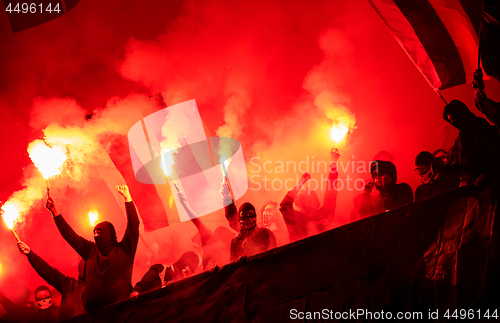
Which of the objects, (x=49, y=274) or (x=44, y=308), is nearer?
(x=49, y=274)

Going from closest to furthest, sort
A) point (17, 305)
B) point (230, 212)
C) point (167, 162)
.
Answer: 1. point (230, 212)
2. point (17, 305)
3. point (167, 162)

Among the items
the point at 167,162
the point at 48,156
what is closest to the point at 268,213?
the point at 167,162

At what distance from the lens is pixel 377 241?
8.98 ft

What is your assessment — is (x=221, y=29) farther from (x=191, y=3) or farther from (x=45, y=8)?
(x=45, y=8)

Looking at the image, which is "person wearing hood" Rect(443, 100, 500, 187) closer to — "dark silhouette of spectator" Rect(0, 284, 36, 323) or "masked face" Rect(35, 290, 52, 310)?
"masked face" Rect(35, 290, 52, 310)

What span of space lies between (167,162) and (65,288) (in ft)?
8.31

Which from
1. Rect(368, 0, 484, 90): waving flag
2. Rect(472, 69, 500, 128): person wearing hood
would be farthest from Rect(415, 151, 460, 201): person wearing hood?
Rect(368, 0, 484, 90): waving flag

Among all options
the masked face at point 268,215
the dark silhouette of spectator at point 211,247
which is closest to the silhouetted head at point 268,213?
the masked face at point 268,215

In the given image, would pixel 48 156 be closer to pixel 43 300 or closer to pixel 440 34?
pixel 43 300

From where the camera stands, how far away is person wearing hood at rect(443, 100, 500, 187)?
3012 mm

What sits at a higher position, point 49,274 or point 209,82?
point 209,82

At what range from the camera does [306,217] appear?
437 centimetres

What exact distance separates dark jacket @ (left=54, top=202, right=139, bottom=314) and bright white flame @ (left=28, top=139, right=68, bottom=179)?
234 cm

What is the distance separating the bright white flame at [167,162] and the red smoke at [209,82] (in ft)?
2.58
